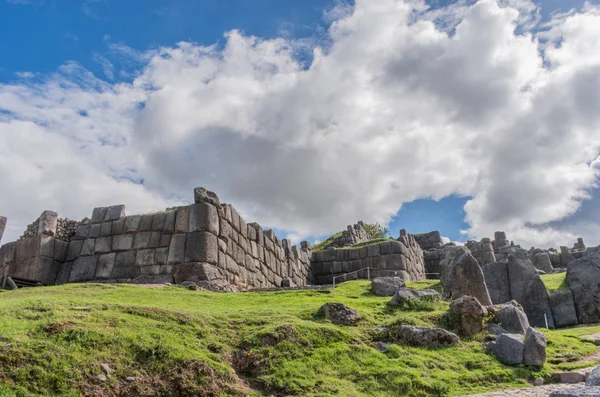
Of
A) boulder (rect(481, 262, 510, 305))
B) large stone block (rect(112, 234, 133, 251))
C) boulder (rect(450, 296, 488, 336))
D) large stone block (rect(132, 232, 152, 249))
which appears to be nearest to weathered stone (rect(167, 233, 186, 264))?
large stone block (rect(132, 232, 152, 249))

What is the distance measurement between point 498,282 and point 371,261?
26.8ft

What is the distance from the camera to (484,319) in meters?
11.7

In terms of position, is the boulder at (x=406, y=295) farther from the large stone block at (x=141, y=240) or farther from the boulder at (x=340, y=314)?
the large stone block at (x=141, y=240)

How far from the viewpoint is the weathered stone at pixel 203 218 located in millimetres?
18781

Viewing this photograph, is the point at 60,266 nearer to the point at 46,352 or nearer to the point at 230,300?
the point at 230,300

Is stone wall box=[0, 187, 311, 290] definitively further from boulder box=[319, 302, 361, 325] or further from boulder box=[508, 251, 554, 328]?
boulder box=[508, 251, 554, 328]

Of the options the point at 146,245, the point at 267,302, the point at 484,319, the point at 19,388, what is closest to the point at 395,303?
the point at 484,319

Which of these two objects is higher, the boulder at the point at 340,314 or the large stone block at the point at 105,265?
the large stone block at the point at 105,265

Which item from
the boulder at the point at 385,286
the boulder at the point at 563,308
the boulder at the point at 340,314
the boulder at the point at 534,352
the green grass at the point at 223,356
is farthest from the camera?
the boulder at the point at 563,308

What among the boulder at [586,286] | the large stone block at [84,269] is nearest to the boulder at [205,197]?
the large stone block at [84,269]

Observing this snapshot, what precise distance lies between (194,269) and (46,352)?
1103 centimetres

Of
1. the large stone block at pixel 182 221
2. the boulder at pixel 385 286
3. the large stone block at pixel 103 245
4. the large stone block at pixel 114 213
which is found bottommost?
the boulder at pixel 385 286

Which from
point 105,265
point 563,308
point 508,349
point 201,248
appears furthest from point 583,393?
point 105,265

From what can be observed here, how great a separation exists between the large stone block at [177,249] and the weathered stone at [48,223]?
16.7 ft
